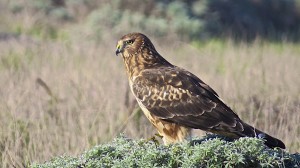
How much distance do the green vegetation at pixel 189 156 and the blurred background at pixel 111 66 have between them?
4.19 feet

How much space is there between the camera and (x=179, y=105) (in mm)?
6410

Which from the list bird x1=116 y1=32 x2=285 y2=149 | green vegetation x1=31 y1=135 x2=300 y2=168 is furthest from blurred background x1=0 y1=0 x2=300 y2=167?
green vegetation x1=31 y1=135 x2=300 y2=168

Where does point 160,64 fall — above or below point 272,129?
above

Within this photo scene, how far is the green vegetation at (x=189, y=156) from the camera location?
4857 mm

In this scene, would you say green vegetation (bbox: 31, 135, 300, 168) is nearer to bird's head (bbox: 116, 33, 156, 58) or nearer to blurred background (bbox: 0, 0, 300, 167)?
blurred background (bbox: 0, 0, 300, 167)

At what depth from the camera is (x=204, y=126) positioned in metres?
6.16

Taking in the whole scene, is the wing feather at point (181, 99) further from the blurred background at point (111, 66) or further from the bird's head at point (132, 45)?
the blurred background at point (111, 66)

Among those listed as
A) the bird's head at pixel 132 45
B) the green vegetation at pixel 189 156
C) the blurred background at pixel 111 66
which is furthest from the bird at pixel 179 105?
the green vegetation at pixel 189 156

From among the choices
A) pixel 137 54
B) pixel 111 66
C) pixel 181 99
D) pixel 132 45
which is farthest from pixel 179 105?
pixel 111 66

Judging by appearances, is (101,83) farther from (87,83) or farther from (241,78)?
(241,78)

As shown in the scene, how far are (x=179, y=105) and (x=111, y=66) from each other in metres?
5.31

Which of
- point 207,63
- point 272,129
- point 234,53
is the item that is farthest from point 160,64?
point 234,53

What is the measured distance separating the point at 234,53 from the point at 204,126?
779cm

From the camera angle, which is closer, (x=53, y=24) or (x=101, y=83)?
(x=101, y=83)
